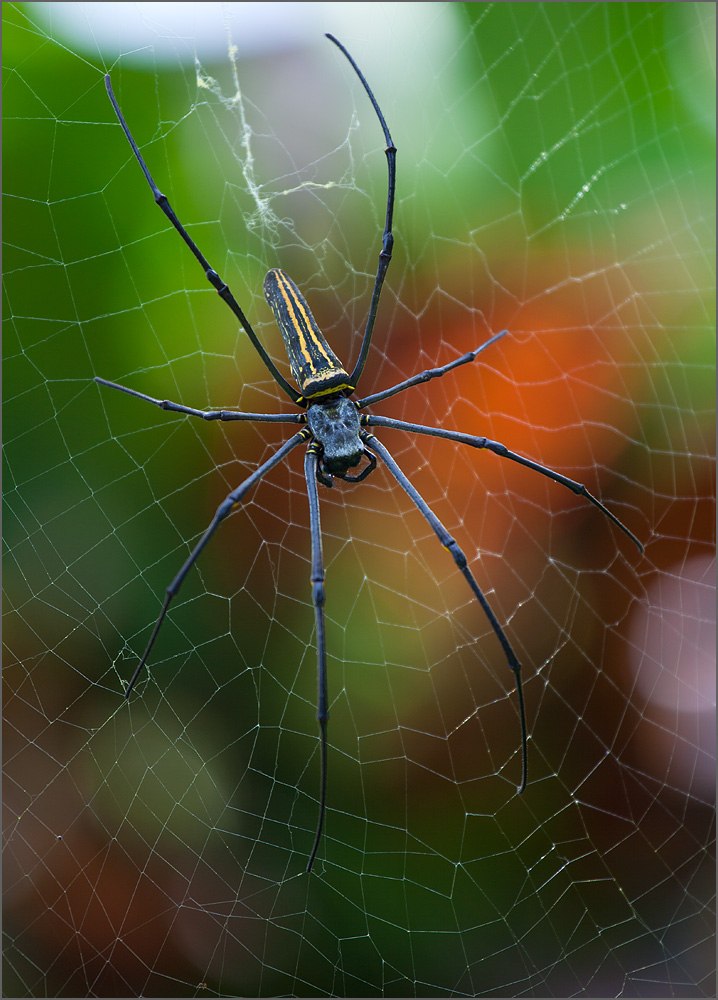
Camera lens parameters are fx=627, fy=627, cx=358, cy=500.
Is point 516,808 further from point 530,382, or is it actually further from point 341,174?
point 341,174

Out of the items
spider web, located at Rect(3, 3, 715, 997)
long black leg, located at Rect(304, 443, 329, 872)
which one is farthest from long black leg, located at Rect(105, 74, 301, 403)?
long black leg, located at Rect(304, 443, 329, 872)

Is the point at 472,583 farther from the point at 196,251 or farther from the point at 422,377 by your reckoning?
the point at 196,251

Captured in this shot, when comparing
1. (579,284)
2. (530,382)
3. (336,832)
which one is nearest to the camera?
(336,832)

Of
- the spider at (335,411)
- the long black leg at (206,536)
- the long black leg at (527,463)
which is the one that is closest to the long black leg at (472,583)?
the spider at (335,411)

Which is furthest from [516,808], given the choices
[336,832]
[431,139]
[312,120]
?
[312,120]

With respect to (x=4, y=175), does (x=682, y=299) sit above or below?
below

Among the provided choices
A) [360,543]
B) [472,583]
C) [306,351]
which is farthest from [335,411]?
[472,583]
